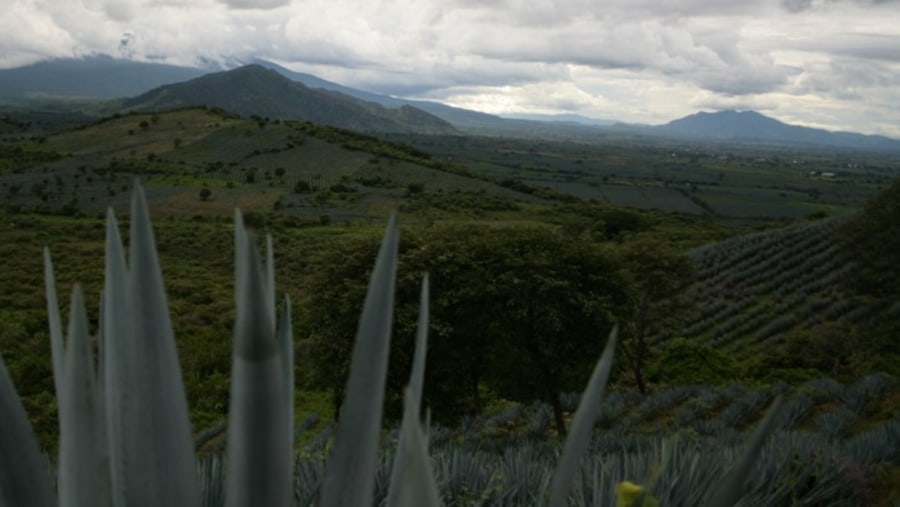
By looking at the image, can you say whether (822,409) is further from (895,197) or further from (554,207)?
(554,207)

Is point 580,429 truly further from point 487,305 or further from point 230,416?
point 487,305

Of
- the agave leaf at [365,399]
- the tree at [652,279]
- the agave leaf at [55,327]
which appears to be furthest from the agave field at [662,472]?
the tree at [652,279]

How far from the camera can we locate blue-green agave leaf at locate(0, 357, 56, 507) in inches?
48.5

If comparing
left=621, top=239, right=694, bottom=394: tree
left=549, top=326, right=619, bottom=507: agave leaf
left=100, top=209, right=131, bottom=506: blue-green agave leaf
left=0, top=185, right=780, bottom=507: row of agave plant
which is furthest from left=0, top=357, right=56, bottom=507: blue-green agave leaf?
left=621, top=239, right=694, bottom=394: tree

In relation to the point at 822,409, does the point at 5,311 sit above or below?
below

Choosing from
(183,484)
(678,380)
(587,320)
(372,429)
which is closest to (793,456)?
(372,429)

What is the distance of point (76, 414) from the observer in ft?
4.66

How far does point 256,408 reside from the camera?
43.3 inches

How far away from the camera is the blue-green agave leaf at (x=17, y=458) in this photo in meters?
1.23

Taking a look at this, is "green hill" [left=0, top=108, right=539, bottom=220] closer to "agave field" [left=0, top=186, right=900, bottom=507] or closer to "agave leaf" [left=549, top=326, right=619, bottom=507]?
"agave field" [left=0, top=186, right=900, bottom=507]

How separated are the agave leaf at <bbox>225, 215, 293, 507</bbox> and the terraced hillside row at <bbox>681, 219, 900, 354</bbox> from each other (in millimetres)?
22816

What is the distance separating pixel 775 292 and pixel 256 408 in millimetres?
29497

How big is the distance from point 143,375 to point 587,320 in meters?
10.1

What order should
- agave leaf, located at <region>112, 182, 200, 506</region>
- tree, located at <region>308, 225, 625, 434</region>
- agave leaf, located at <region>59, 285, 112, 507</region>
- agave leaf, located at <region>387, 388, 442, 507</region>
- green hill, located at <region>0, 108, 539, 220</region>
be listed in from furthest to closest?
green hill, located at <region>0, 108, 539, 220</region> < tree, located at <region>308, 225, 625, 434</region> < agave leaf, located at <region>59, 285, 112, 507</region> < agave leaf, located at <region>112, 182, 200, 506</region> < agave leaf, located at <region>387, 388, 442, 507</region>
